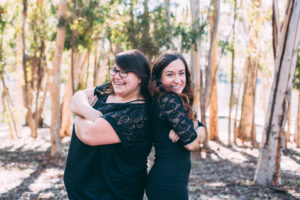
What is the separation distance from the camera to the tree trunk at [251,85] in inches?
480

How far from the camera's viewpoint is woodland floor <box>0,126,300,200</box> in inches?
216

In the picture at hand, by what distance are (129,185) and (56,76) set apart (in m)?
6.34

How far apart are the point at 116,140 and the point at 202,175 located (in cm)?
566

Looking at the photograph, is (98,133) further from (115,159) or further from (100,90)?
A: (100,90)

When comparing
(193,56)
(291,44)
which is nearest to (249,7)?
(193,56)

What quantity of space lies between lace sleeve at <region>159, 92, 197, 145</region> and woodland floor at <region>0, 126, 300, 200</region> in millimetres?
3269

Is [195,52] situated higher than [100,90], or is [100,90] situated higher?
[195,52]

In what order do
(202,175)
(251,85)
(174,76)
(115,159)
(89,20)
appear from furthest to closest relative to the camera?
(251,85)
(89,20)
(202,175)
(174,76)
(115,159)

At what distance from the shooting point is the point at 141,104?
233 cm

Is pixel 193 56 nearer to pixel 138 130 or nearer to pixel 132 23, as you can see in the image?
pixel 132 23

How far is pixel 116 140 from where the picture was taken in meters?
2.20

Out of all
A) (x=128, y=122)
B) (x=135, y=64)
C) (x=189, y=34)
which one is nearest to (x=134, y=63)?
(x=135, y=64)

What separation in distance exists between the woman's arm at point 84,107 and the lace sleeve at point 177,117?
44 cm

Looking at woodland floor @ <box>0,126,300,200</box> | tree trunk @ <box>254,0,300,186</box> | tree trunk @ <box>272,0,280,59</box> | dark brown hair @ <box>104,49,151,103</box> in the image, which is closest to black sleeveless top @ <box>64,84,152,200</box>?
dark brown hair @ <box>104,49,151,103</box>
